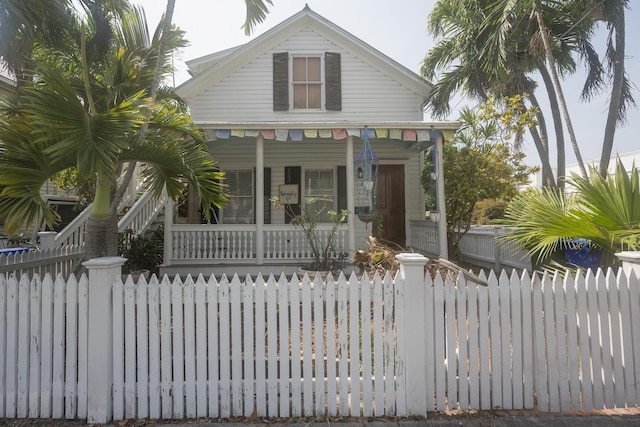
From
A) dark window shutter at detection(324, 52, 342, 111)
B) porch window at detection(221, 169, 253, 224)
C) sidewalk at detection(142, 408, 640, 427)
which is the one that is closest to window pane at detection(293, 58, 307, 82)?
dark window shutter at detection(324, 52, 342, 111)

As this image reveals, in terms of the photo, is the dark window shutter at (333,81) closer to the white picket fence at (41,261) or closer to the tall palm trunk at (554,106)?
the white picket fence at (41,261)

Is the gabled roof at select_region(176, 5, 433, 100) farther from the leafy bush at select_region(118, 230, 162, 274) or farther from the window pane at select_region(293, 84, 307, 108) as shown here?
the leafy bush at select_region(118, 230, 162, 274)

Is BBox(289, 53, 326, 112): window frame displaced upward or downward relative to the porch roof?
upward

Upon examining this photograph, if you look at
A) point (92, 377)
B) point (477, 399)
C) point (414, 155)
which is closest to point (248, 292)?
point (92, 377)

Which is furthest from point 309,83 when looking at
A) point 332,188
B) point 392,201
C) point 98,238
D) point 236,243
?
point 98,238

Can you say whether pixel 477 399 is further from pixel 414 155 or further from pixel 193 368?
pixel 414 155

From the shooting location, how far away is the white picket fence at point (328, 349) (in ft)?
9.35

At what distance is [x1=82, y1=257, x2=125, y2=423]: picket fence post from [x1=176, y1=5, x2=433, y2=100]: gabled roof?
27.0ft

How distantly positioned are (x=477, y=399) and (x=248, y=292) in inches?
81.8

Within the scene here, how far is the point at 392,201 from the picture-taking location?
10430mm

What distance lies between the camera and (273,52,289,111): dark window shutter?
10.1 metres

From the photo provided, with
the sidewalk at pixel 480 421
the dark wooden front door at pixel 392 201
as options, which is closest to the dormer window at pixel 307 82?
the dark wooden front door at pixel 392 201

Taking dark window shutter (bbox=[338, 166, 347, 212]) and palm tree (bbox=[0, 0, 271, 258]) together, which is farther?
dark window shutter (bbox=[338, 166, 347, 212])

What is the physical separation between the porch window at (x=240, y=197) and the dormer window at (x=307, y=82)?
7.34 ft
